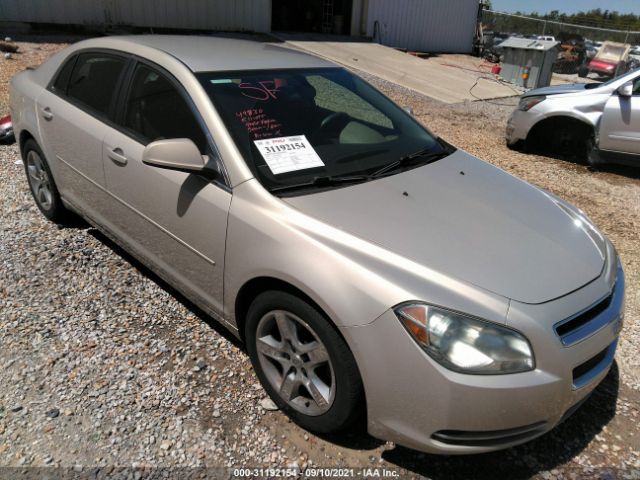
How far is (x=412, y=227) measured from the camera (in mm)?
2268

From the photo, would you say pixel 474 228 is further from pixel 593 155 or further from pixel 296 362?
pixel 593 155

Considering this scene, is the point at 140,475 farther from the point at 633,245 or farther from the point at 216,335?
the point at 633,245

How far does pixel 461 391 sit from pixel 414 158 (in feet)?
5.05

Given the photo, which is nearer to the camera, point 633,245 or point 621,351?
point 621,351

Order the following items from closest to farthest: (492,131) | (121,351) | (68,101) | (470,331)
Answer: (470,331) → (121,351) → (68,101) → (492,131)

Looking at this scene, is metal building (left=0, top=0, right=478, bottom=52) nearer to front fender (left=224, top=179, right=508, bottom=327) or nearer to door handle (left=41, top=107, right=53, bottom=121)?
door handle (left=41, top=107, right=53, bottom=121)

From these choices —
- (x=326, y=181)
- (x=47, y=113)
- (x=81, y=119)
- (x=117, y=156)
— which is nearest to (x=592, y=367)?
(x=326, y=181)

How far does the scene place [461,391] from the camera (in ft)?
6.08

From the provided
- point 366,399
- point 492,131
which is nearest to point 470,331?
point 366,399

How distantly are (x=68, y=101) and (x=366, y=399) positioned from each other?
3.03m

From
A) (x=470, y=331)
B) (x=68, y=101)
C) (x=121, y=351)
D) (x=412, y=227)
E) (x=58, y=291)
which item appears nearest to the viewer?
(x=470, y=331)

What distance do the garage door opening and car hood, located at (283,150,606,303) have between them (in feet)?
57.2

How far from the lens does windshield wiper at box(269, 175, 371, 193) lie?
7.98ft

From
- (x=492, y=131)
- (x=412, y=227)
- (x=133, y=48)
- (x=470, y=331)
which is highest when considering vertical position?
(x=133, y=48)
